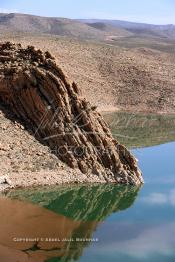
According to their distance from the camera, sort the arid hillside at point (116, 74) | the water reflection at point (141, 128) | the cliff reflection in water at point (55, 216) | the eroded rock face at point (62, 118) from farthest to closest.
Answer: the arid hillside at point (116, 74)
the water reflection at point (141, 128)
the eroded rock face at point (62, 118)
the cliff reflection in water at point (55, 216)

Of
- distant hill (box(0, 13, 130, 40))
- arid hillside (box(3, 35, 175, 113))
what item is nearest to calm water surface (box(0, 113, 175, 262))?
arid hillside (box(3, 35, 175, 113))

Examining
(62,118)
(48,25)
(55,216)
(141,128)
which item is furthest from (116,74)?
(48,25)

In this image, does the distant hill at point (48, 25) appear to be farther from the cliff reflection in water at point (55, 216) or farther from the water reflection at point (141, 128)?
the cliff reflection in water at point (55, 216)

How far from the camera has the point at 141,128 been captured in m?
49.0

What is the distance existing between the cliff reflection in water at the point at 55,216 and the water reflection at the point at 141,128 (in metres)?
13.4

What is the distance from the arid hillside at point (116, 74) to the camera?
204ft

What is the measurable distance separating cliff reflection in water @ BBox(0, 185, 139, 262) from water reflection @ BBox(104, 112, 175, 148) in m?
13.4

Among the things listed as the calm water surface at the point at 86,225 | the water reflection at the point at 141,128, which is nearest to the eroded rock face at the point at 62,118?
the calm water surface at the point at 86,225

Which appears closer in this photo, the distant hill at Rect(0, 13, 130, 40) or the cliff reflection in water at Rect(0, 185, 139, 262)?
the cliff reflection in water at Rect(0, 185, 139, 262)

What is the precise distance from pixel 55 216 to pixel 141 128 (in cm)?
2648

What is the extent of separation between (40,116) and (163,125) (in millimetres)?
24246

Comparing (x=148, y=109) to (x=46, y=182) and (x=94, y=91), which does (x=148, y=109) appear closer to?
(x=94, y=91)

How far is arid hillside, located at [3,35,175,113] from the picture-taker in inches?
2445

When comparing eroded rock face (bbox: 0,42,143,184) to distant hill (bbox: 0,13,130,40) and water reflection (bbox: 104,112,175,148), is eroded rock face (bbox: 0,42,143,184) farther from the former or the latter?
distant hill (bbox: 0,13,130,40)
